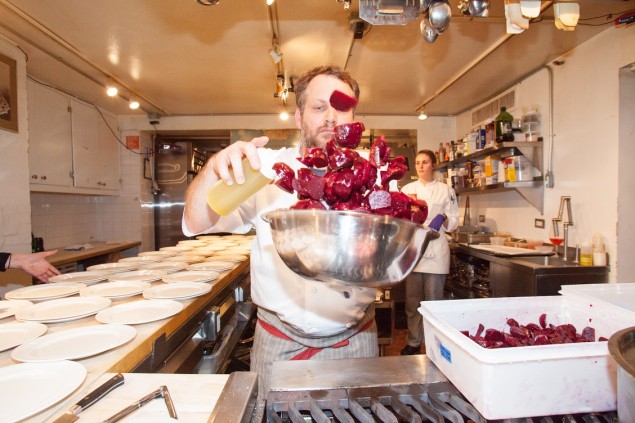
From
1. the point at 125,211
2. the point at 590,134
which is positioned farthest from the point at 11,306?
the point at 125,211

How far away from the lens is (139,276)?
76.7 inches

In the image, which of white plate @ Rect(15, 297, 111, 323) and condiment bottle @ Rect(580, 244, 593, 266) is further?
condiment bottle @ Rect(580, 244, 593, 266)

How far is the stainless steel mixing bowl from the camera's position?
567 mm

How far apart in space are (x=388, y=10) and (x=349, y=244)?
1.00 metres

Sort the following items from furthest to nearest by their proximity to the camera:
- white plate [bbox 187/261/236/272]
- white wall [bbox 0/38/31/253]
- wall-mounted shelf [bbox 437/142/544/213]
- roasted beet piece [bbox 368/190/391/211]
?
wall-mounted shelf [bbox 437/142/544/213]
white wall [bbox 0/38/31/253]
white plate [bbox 187/261/236/272]
roasted beet piece [bbox 368/190/391/211]

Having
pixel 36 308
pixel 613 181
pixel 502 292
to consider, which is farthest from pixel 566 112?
pixel 36 308

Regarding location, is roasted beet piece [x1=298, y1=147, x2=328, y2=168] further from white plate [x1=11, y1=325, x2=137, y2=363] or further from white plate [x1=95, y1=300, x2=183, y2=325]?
white plate [x1=95, y1=300, x2=183, y2=325]

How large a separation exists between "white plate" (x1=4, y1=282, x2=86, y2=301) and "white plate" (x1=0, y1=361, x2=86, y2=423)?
2.63 ft

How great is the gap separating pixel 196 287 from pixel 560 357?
5.04 feet

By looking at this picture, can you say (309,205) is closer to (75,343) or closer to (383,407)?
(383,407)

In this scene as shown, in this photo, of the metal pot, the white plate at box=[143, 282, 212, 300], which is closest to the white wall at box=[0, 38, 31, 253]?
the white plate at box=[143, 282, 212, 300]

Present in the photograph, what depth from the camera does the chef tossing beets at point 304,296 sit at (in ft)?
4.34

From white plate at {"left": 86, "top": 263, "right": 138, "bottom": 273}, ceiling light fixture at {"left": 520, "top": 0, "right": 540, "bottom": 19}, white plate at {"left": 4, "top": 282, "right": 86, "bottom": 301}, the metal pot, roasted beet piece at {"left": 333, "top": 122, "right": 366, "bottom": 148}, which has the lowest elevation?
white plate at {"left": 4, "top": 282, "right": 86, "bottom": 301}

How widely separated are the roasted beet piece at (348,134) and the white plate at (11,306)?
144cm
